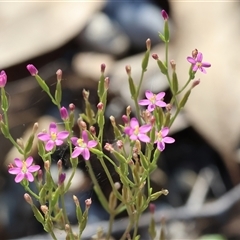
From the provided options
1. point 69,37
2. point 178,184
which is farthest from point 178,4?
point 178,184

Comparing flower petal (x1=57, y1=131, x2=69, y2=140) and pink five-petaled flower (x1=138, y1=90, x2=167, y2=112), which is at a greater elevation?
pink five-petaled flower (x1=138, y1=90, x2=167, y2=112)

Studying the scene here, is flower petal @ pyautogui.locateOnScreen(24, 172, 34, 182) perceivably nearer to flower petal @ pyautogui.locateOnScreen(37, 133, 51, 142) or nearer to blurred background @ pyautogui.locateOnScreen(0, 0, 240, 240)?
flower petal @ pyautogui.locateOnScreen(37, 133, 51, 142)

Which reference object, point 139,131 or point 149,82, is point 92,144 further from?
point 149,82

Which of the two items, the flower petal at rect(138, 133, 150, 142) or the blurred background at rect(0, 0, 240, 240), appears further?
the blurred background at rect(0, 0, 240, 240)

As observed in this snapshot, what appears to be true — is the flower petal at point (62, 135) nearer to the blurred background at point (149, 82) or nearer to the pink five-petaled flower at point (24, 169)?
the pink five-petaled flower at point (24, 169)

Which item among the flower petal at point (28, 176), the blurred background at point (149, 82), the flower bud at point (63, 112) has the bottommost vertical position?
the blurred background at point (149, 82)

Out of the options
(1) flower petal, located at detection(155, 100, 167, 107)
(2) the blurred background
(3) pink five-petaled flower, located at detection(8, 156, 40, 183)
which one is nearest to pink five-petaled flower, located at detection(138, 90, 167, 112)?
(1) flower petal, located at detection(155, 100, 167, 107)

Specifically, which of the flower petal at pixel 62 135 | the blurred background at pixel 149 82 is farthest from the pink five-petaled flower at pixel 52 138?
the blurred background at pixel 149 82

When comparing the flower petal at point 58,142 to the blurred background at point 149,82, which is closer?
the flower petal at point 58,142

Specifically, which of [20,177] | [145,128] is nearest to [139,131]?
[145,128]
